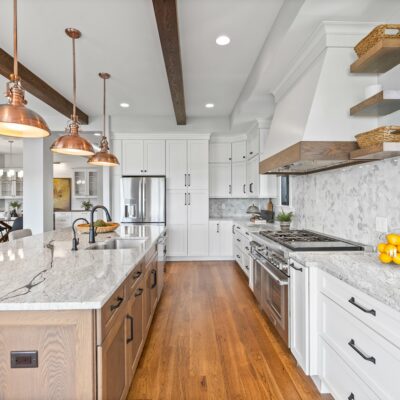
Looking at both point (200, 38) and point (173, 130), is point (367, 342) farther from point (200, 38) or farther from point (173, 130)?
point (173, 130)

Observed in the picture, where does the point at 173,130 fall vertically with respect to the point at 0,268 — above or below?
above

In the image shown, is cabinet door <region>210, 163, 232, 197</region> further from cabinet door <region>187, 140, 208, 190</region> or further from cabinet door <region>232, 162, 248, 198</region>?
cabinet door <region>187, 140, 208, 190</region>

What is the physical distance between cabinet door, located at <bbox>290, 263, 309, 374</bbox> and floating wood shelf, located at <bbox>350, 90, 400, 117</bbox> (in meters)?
1.21

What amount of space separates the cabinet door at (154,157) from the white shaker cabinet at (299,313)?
3.62m

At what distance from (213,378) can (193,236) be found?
130 inches

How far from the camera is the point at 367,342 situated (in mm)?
1242

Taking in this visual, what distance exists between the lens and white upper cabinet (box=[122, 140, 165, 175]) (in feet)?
16.5

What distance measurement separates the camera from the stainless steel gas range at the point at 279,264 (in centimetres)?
205

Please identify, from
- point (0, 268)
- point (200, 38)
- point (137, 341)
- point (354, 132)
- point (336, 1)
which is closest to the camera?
point (0, 268)

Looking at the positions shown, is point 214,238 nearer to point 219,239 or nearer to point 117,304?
point 219,239

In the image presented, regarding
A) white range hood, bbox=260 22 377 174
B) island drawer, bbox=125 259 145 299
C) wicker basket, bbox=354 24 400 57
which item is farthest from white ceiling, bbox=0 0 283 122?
island drawer, bbox=125 259 145 299

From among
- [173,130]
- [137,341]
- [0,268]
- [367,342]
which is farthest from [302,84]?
[173,130]

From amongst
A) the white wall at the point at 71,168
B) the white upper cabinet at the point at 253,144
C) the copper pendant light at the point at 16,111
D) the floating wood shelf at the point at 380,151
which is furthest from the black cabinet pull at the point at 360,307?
the white wall at the point at 71,168

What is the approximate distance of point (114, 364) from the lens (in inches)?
51.1
